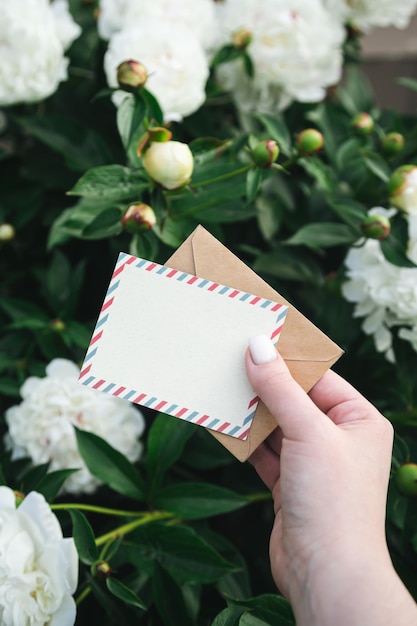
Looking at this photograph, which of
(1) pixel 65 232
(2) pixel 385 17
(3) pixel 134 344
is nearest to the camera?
(3) pixel 134 344

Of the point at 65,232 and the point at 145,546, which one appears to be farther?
the point at 65,232

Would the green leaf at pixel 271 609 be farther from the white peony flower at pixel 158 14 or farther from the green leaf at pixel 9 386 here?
the white peony flower at pixel 158 14

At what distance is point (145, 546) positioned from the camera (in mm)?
774

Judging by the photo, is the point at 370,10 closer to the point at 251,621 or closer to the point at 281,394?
the point at 281,394


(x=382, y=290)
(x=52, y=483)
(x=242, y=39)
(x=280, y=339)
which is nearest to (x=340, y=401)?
(x=280, y=339)

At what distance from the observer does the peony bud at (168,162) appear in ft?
2.31

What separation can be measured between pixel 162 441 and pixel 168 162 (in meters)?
0.34

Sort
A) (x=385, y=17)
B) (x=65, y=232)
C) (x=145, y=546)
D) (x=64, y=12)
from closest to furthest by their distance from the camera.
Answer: (x=145, y=546), (x=65, y=232), (x=64, y=12), (x=385, y=17)

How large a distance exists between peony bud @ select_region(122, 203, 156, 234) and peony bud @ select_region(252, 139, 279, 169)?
5.5 inches

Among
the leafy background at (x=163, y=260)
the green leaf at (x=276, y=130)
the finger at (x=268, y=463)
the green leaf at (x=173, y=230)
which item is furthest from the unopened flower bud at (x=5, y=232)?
the finger at (x=268, y=463)

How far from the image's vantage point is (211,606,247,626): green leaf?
2.10ft

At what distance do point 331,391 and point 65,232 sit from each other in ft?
1.37

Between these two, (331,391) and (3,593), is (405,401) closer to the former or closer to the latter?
(331,391)

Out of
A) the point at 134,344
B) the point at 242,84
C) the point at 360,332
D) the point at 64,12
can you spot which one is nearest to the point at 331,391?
the point at 134,344
